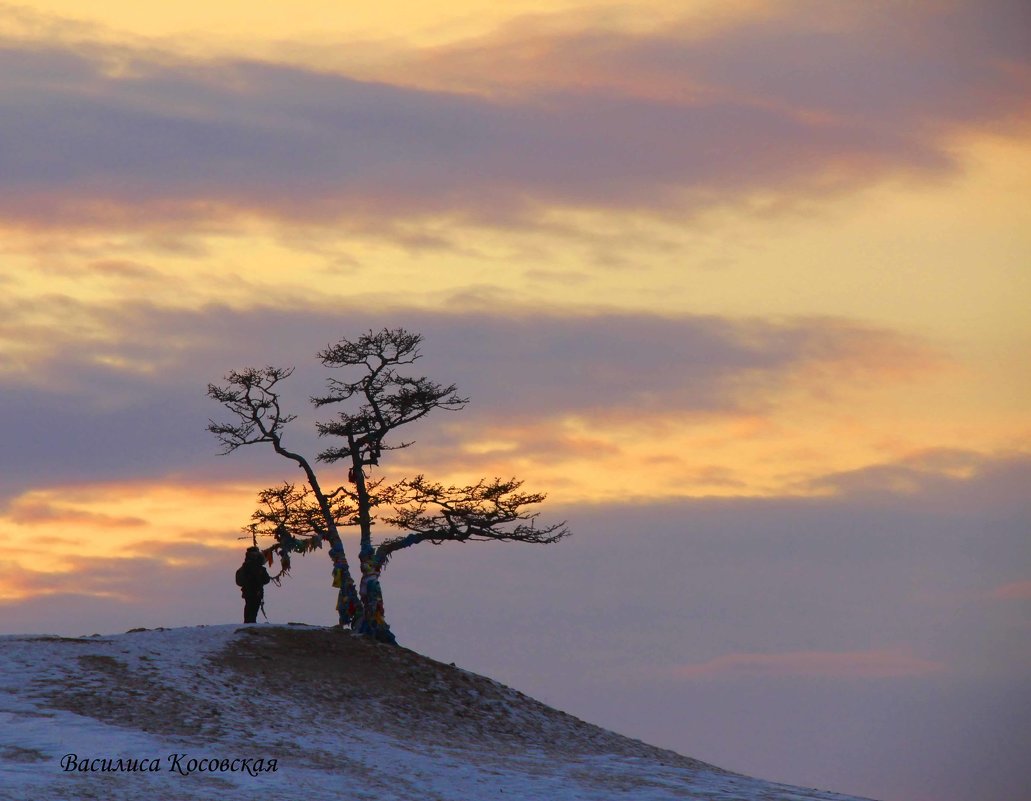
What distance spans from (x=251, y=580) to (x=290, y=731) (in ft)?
38.9

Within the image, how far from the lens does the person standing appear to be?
42500 mm

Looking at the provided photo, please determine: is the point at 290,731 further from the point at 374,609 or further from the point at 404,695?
the point at 374,609

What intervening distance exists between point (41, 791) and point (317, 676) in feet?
44.1

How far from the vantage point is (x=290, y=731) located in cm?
3131

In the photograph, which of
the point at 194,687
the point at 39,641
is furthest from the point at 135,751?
the point at 39,641

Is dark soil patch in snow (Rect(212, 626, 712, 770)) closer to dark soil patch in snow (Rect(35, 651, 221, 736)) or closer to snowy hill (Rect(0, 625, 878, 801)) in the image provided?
snowy hill (Rect(0, 625, 878, 801))

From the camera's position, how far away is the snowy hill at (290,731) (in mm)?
26562

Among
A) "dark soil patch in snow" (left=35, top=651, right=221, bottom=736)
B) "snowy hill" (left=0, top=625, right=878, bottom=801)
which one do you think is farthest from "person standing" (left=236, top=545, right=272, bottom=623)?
"dark soil patch in snow" (left=35, top=651, right=221, bottom=736)

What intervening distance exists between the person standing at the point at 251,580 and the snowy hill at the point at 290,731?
84.0 inches

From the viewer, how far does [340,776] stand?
91.5 ft

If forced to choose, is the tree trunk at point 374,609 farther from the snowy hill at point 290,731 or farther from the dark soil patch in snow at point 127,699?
the dark soil patch in snow at point 127,699

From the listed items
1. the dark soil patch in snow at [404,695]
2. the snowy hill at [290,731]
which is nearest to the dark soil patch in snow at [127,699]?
the snowy hill at [290,731]

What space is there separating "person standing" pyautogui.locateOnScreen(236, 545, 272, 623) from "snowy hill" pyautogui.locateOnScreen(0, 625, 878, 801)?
7.00 ft

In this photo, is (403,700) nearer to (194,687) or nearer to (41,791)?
(194,687)
